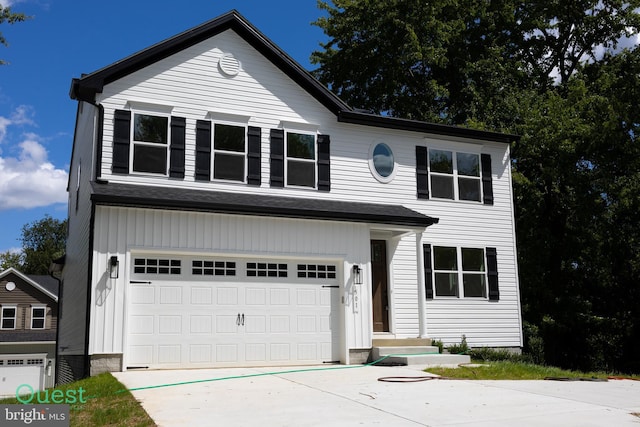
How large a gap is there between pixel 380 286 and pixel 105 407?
376 inches

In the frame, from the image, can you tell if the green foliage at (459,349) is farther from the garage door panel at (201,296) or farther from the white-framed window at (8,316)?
the white-framed window at (8,316)

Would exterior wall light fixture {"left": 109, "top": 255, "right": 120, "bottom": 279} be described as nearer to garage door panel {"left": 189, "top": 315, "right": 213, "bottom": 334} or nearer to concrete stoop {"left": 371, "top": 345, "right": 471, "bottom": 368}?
garage door panel {"left": 189, "top": 315, "right": 213, "bottom": 334}

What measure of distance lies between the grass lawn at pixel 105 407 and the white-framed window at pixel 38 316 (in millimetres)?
32765

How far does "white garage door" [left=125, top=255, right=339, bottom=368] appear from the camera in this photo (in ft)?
43.8

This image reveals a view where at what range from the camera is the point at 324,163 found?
16.9 m

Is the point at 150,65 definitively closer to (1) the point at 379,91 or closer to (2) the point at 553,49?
(1) the point at 379,91

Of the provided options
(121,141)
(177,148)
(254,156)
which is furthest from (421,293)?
(121,141)

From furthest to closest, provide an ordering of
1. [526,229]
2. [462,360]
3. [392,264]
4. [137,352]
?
[526,229] → [392,264] → [462,360] → [137,352]

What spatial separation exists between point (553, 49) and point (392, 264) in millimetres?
18396

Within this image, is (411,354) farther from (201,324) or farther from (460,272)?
(201,324)

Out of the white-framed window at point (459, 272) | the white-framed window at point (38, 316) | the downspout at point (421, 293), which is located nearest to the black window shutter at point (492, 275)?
the white-framed window at point (459, 272)

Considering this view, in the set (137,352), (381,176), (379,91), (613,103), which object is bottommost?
(137,352)

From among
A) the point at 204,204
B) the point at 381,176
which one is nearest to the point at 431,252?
the point at 381,176

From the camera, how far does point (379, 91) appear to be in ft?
101
